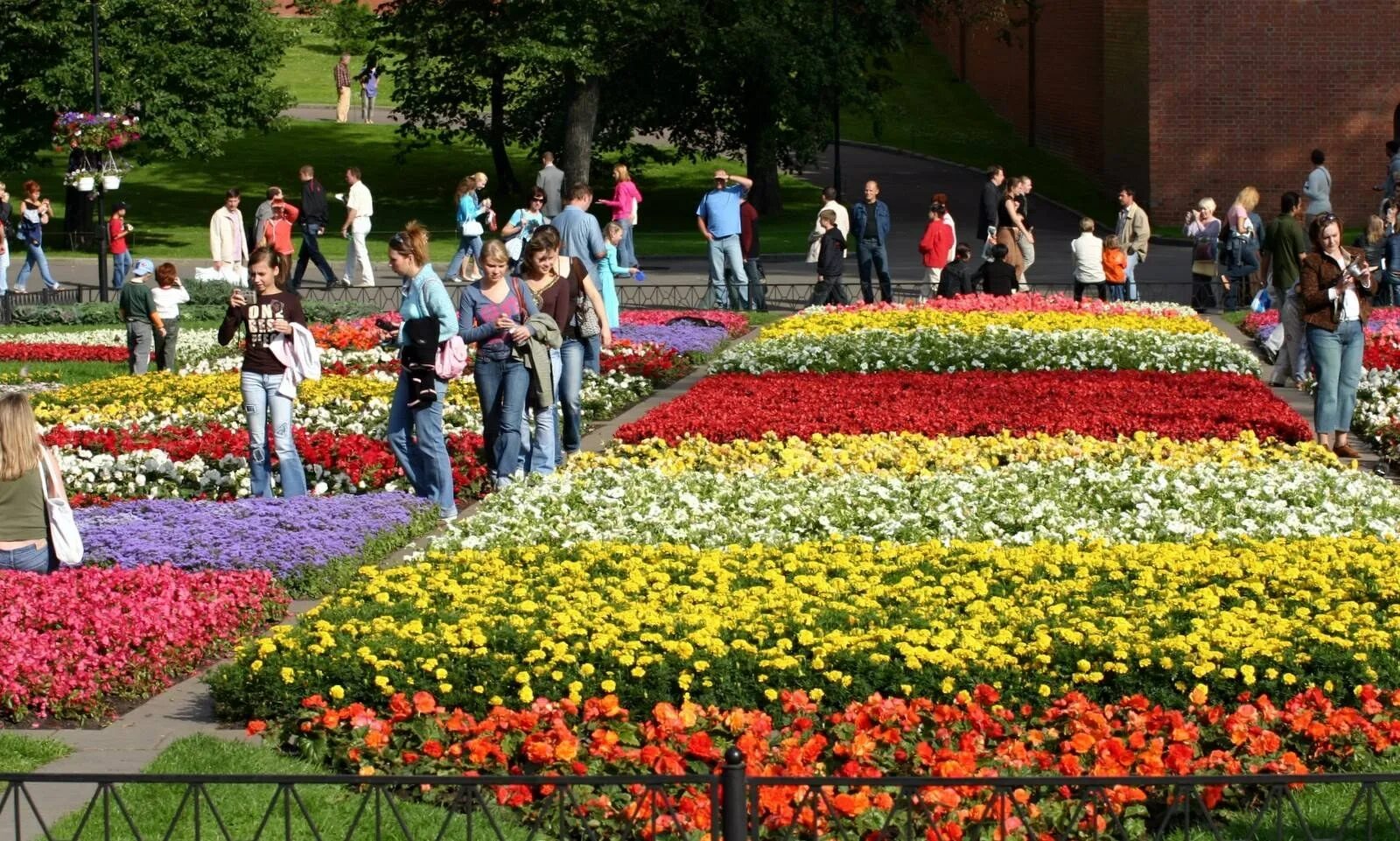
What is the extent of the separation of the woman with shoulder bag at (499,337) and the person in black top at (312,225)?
15.1 meters

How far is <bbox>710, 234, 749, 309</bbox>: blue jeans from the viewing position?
23.8m

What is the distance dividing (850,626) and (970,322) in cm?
1145

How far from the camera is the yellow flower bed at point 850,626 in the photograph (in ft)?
24.6

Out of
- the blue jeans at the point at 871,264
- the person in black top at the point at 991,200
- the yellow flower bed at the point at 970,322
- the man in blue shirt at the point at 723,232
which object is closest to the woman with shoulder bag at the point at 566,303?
the yellow flower bed at the point at 970,322

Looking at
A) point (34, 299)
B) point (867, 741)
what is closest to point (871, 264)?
point (34, 299)

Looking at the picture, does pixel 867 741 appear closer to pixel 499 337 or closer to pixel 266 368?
pixel 499 337

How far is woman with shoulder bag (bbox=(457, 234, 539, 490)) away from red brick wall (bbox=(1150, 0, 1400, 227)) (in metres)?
25.2

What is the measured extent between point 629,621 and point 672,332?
12118 millimetres

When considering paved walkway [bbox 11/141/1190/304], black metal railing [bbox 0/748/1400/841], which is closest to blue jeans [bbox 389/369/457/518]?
black metal railing [bbox 0/748/1400/841]

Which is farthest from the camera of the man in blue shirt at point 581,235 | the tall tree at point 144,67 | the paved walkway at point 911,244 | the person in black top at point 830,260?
the tall tree at point 144,67

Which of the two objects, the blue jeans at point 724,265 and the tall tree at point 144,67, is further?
the tall tree at point 144,67

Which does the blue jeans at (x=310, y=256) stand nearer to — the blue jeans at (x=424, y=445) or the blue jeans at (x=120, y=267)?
the blue jeans at (x=120, y=267)

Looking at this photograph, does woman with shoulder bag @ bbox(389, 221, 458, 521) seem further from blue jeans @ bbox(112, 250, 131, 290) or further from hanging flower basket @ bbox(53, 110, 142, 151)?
blue jeans @ bbox(112, 250, 131, 290)

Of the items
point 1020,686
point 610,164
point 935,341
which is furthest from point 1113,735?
point 610,164
